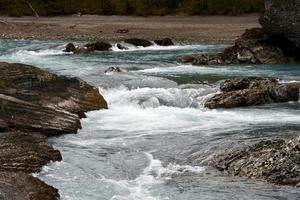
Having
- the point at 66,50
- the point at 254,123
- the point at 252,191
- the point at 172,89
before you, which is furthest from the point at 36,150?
the point at 66,50

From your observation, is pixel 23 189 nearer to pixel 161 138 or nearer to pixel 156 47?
pixel 161 138

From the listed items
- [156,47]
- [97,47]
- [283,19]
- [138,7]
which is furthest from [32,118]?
[138,7]

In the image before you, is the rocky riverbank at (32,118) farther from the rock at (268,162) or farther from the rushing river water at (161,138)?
the rock at (268,162)

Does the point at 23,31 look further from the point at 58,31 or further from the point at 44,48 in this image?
the point at 44,48

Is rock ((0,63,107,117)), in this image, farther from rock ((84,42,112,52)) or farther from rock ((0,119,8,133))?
rock ((84,42,112,52))

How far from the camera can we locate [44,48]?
43125 mm

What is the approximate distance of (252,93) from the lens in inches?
804

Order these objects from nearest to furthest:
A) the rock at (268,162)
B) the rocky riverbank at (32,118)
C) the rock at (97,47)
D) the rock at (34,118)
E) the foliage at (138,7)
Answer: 1. the rocky riverbank at (32,118)
2. the rock at (268,162)
3. the rock at (34,118)
4. the rock at (97,47)
5. the foliage at (138,7)

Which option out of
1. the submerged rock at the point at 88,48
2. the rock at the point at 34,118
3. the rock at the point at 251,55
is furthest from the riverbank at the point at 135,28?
the rock at the point at 34,118

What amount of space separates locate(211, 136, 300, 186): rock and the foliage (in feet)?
224

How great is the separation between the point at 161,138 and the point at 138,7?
72022 millimetres

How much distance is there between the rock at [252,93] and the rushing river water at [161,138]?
A: 0.56 m

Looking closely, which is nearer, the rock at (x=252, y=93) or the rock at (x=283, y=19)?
the rock at (x=252, y=93)

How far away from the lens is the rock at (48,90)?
56.3 feet
